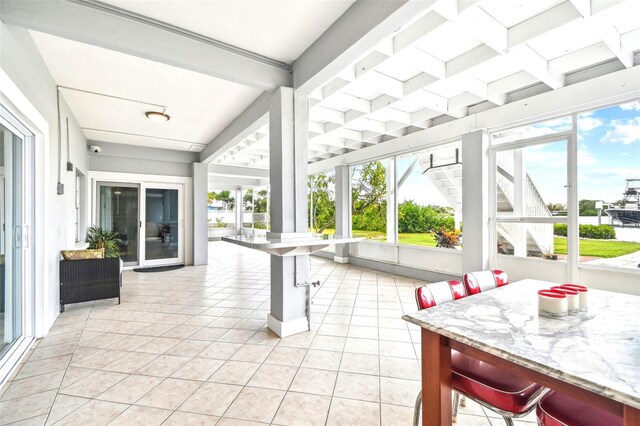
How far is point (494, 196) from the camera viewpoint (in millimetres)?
4246

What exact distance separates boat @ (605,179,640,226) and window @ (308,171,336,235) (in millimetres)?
5259

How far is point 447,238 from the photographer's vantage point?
518 cm

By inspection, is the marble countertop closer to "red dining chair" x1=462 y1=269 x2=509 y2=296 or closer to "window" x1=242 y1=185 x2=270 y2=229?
"red dining chair" x1=462 y1=269 x2=509 y2=296

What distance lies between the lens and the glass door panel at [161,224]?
671 centimetres

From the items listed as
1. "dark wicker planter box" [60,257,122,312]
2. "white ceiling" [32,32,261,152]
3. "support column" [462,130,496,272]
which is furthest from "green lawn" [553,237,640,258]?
"dark wicker planter box" [60,257,122,312]

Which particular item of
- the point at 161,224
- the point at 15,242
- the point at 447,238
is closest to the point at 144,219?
the point at 161,224

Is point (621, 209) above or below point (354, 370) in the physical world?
above

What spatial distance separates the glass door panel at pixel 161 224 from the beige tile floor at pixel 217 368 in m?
2.88

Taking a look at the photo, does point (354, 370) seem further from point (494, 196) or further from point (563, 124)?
point (563, 124)

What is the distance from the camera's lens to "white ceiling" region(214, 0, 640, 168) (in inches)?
92.7

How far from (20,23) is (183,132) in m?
3.43

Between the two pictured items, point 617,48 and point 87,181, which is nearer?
point 617,48

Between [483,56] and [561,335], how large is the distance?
9.03 ft

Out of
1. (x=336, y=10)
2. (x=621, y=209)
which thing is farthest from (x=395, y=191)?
(x=336, y=10)
